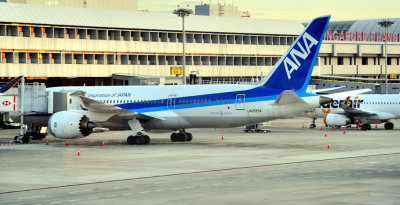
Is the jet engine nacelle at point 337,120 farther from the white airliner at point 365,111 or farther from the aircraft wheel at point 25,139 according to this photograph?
the aircraft wheel at point 25,139

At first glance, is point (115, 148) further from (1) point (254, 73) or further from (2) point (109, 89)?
(1) point (254, 73)

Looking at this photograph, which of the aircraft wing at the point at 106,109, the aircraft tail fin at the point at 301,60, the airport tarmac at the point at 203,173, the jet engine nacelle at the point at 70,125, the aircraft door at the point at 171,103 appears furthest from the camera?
the aircraft door at the point at 171,103

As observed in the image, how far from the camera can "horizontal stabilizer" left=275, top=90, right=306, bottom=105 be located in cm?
4038

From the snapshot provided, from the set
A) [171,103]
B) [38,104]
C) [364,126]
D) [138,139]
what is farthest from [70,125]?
[364,126]

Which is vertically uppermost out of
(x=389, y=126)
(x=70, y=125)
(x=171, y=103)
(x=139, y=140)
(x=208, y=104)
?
(x=171, y=103)

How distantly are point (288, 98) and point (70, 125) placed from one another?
45.0ft

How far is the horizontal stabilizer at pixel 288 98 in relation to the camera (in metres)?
40.4

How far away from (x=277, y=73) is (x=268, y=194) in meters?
20.8

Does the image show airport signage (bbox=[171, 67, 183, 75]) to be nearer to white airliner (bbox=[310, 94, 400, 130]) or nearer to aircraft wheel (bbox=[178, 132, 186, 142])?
white airliner (bbox=[310, 94, 400, 130])

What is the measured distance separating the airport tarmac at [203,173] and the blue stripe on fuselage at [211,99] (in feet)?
8.63

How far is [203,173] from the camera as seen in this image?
Answer: 2845 centimetres

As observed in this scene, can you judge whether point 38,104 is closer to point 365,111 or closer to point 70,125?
point 70,125

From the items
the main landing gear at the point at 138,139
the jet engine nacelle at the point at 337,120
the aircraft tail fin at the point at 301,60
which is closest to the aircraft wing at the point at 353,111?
the jet engine nacelle at the point at 337,120

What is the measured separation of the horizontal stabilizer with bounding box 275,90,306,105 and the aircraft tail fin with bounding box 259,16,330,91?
107 cm
